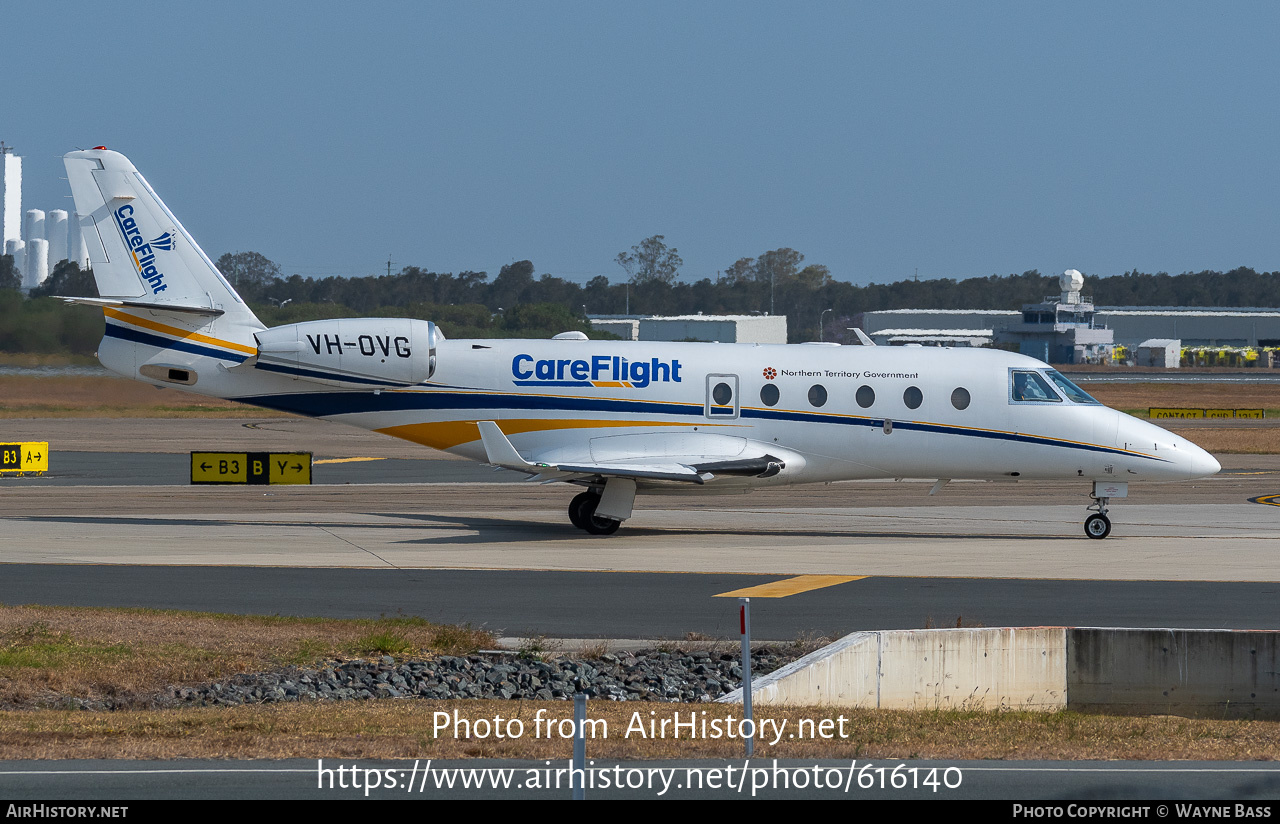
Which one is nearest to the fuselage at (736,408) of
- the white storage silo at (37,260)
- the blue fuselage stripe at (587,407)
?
the blue fuselage stripe at (587,407)

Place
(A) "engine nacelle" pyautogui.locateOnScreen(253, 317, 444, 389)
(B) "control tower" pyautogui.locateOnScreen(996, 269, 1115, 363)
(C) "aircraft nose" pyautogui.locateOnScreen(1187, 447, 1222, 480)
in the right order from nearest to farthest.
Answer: (C) "aircraft nose" pyautogui.locateOnScreen(1187, 447, 1222, 480) → (A) "engine nacelle" pyautogui.locateOnScreen(253, 317, 444, 389) → (B) "control tower" pyautogui.locateOnScreen(996, 269, 1115, 363)

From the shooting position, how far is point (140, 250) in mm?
26516

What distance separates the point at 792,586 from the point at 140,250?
14607mm

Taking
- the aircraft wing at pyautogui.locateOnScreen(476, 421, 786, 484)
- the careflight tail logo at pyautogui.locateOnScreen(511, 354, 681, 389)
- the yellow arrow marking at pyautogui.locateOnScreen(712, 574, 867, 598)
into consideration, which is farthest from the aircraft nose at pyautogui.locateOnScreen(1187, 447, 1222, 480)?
the careflight tail logo at pyautogui.locateOnScreen(511, 354, 681, 389)

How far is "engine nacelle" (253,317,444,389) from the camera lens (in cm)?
2620

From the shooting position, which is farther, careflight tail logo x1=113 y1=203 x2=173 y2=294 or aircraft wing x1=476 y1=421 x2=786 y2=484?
careflight tail logo x1=113 y1=203 x2=173 y2=294

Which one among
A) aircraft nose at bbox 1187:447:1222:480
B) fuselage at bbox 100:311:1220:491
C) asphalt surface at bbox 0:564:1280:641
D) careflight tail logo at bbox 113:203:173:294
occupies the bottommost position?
asphalt surface at bbox 0:564:1280:641

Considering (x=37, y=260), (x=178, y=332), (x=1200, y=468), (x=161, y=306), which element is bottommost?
(x=1200, y=468)

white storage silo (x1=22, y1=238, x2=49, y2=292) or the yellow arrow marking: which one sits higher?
white storage silo (x1=22, y1=238, x2=49, y2=292)

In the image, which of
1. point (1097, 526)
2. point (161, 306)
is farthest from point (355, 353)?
point (1097, 526)

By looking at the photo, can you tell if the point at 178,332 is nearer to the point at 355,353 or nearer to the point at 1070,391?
the point at 355,353

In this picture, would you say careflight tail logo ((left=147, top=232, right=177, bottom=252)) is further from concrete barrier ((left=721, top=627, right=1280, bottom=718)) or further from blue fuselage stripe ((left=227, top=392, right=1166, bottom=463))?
concrete barrier ((left=721, top=627, right=1280, bottom=718))

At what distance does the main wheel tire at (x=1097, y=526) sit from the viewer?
26281 mm

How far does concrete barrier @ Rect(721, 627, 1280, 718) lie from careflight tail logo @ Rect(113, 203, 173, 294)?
58.5 ft
